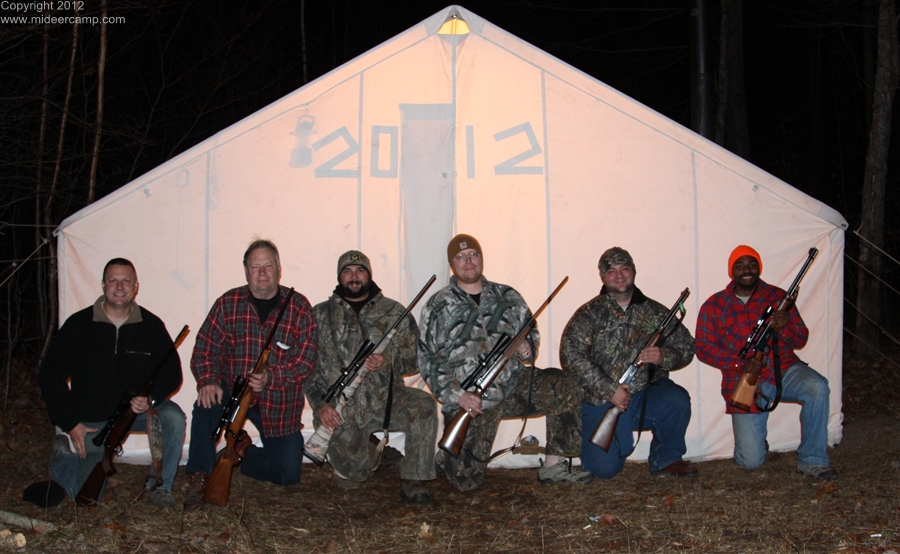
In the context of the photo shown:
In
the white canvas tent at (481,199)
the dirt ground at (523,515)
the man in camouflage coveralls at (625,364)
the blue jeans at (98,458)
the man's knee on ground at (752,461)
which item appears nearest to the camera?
the dirt ground at (523,515)

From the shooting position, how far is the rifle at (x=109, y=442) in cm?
429

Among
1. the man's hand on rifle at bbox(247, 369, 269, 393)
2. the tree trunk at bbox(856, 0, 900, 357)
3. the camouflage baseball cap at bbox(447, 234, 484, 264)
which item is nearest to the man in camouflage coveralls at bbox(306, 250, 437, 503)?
the man's hand on rifle at bbox(247, 369, 269, 393)

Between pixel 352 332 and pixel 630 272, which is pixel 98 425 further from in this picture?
pixel 630 272

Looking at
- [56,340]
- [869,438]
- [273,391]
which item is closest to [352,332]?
[273,391]

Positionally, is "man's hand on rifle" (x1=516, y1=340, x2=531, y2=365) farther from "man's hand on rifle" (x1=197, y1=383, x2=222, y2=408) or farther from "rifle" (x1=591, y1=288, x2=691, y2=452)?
"man's hand on rifle" (x1=197, y1=383, x2=222, y2=408)

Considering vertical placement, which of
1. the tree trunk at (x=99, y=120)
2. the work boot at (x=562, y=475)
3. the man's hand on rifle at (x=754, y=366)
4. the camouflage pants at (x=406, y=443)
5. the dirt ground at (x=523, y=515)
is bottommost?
the dirt ground at (x=523, y=515)

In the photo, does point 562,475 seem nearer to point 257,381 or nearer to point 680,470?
point 680,470

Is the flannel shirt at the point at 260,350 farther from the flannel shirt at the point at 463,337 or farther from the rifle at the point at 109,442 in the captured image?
the flannel shirt at the point at 463,337

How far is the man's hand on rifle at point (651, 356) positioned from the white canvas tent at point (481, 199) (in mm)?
807

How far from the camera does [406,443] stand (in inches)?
188

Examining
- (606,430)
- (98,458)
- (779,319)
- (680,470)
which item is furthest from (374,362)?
(779,319)

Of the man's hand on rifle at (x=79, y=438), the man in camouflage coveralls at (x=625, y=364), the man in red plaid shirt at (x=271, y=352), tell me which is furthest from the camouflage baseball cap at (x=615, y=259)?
the man's hand on rifle at (x=79, y=438)

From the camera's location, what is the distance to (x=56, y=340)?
14.9ft

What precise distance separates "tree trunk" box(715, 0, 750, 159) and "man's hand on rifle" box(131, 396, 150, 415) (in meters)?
8.08
